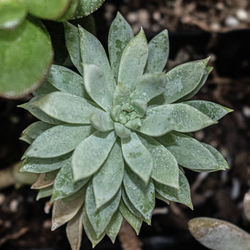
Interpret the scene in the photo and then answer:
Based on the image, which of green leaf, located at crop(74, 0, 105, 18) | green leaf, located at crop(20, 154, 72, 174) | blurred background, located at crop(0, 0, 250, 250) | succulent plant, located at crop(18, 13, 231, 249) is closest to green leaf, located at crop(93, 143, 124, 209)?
succulent plant, located at crop(18, 13, 231, 249)

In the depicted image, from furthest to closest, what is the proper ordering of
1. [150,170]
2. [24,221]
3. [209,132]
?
[209,132] < [24,221] < [150,170]

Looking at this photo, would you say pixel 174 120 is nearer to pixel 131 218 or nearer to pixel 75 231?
pixel 131 218

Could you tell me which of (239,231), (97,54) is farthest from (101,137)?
(239,231)

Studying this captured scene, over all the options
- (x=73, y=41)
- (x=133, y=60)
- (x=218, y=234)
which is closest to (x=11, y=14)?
(x=73, y=41)

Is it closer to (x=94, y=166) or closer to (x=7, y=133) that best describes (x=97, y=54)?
(x=94, y=166)

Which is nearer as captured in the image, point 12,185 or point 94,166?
point 94,166

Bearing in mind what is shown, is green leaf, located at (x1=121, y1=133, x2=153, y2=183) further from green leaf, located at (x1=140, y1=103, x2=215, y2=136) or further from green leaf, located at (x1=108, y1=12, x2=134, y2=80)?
green leaf, located at (x1=108, y1=12, x2=134, y2=80)
